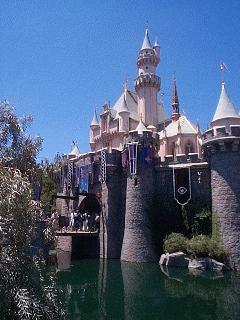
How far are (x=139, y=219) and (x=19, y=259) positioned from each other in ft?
63.0

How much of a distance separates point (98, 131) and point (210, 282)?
2835 cm

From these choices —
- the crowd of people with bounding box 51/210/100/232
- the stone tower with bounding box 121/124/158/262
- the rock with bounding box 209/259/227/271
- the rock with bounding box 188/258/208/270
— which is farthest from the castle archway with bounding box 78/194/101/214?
the rock with bounding box 209/259/227/271

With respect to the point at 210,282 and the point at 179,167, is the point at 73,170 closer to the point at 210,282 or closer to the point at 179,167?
the point at 179,167

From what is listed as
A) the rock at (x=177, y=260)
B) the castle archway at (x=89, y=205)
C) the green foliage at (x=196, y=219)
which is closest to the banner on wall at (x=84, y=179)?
the castle archway at (x=89, y=205)

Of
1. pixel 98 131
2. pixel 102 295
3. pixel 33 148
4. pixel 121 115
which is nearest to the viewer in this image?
pixel 33 148

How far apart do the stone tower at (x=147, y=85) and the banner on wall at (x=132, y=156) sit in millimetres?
13570

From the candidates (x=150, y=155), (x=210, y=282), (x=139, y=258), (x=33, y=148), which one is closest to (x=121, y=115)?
(x=150, y=155)

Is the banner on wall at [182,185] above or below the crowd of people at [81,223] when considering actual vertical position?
above

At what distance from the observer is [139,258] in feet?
86.9

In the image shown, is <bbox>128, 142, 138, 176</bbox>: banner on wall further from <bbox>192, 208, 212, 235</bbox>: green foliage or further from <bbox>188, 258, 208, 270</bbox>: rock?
<bbox>188, 258, 208, 270</bbox>: rock

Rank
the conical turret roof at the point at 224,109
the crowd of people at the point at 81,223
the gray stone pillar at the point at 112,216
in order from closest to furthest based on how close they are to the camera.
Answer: the conical turret roof at the point at 224,109
the gray stone pillar at the point at 112,216
the crowd of people at the point at 81,223

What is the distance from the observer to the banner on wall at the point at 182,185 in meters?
27.1

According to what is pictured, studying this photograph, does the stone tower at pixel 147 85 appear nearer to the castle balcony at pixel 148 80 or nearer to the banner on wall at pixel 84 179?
the castle balcony at pixel 148 80

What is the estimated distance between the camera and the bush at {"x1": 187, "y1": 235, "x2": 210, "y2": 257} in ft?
76.4
